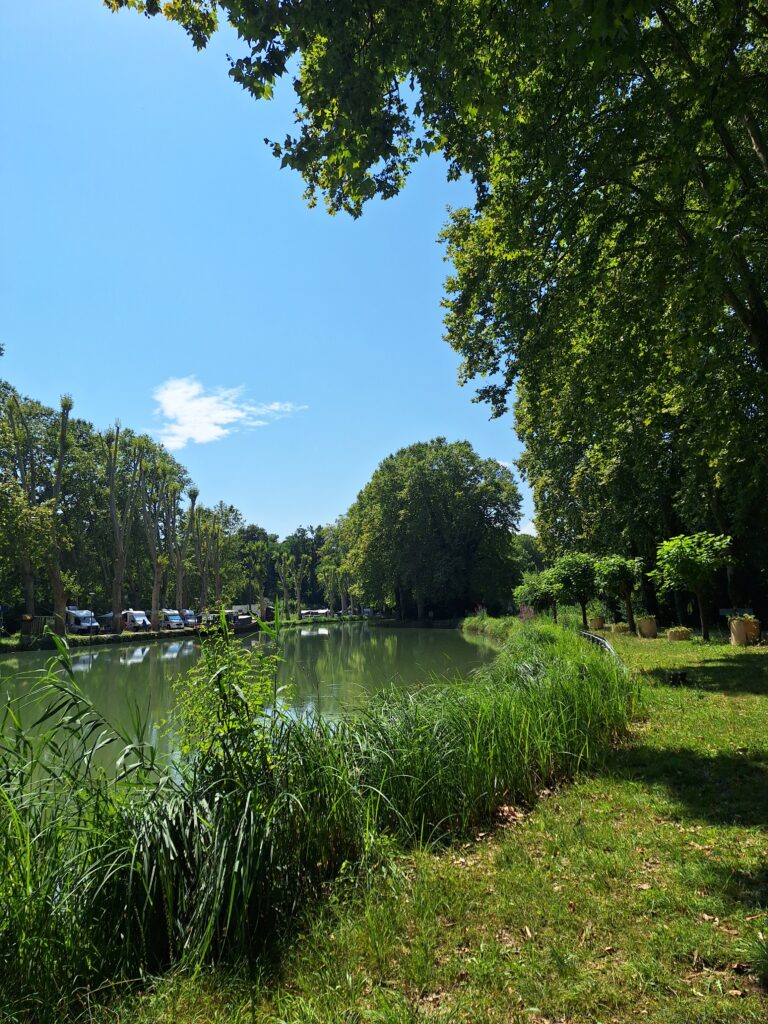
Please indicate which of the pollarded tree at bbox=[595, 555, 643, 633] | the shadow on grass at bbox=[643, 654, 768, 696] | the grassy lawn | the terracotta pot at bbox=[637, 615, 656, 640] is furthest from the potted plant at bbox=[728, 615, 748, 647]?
the grassy lawn

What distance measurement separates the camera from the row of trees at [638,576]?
12.7 metres

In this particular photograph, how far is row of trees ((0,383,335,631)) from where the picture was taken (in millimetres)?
30922

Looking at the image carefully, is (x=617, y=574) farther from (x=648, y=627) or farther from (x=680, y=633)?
(x=680, y=633)

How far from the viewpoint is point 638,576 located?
19547 mm

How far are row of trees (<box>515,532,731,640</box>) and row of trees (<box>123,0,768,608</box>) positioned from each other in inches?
66.0

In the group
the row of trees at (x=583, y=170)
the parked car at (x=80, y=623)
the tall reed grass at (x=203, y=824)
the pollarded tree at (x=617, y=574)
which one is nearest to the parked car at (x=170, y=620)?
the parked car at (x=80, y=623)

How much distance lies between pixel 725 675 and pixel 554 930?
26.7 feet

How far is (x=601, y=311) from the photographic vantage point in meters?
9.56

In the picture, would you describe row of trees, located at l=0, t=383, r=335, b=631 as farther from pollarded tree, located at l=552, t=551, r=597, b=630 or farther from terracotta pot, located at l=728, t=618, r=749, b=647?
terracotta pot, located at l=728, t=618, r=749, b=647

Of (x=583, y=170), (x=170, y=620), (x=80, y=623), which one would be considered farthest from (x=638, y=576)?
(x=170, y=620)

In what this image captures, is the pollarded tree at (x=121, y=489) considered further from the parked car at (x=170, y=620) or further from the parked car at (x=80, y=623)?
the parked car at (x=170, y=620)

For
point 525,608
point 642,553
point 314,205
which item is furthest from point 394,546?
point 314,205

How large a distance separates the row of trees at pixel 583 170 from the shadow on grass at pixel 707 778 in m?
4.14

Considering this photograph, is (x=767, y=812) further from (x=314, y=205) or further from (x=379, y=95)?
(x=314, y=205)
